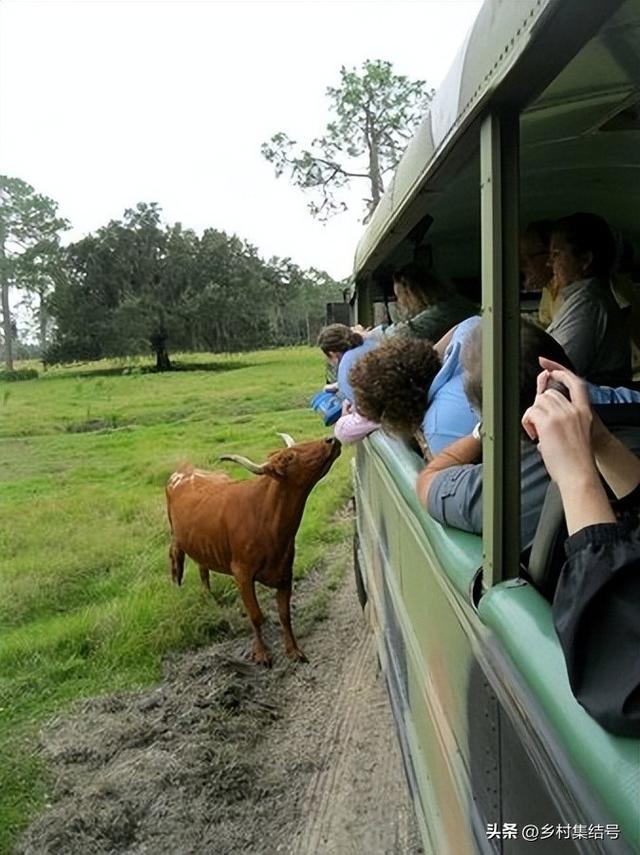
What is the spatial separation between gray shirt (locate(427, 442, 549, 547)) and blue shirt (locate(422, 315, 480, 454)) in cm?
40

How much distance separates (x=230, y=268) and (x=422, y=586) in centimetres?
3295

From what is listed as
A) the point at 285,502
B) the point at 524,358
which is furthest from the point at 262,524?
the point at 524,358

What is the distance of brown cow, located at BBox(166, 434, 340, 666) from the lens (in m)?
4.79

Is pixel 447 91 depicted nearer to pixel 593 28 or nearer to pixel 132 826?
pixel 593 28

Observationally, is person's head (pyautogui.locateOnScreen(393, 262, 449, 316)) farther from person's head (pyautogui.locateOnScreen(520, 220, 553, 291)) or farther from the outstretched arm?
the outstretched arm

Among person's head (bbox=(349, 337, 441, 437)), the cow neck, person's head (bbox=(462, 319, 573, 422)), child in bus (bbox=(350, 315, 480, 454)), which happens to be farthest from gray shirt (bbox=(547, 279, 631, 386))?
the cow neck

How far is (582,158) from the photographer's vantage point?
3.06 m

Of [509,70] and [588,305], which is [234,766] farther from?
[509,70]

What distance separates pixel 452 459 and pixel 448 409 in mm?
413

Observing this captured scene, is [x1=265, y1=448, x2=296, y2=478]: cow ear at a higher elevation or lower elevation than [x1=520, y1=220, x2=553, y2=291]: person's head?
lower

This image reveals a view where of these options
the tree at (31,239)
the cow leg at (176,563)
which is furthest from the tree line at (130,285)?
the cow leg at (176,563)

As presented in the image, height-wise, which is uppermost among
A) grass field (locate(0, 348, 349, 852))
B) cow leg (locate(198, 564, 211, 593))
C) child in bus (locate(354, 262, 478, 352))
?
child in bus (locate(354, 262, 478, 352))

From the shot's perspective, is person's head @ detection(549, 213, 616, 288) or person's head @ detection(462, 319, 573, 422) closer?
person's head @ detection(462, 319, 573, 422)

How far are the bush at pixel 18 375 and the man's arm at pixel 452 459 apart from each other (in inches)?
1153
